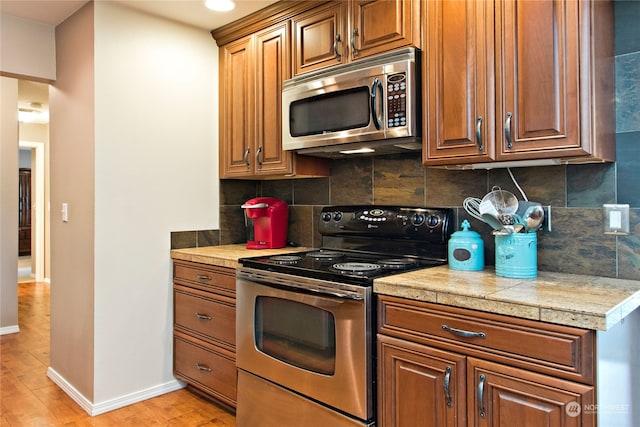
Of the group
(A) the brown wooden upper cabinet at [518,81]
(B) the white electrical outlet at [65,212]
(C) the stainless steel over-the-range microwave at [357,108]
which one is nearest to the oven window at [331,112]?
(C) the stainless steel over-the-range microwave at [357,108]

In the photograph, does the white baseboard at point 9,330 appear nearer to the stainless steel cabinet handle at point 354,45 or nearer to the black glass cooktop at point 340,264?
the black glass cooktop at point 340,264

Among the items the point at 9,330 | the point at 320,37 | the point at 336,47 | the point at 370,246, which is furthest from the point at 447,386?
the point at 9,330

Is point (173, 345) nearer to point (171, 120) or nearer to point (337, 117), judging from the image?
point (171, 120)

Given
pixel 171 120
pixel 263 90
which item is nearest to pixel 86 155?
pixel 171 120

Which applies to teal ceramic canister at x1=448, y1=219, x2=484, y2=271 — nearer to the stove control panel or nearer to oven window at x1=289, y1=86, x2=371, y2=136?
the stove control panel

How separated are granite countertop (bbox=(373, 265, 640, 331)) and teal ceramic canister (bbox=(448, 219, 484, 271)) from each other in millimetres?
56

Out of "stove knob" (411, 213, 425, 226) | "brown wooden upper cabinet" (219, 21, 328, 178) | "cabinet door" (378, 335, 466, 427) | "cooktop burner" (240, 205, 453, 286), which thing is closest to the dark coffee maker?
"brown wooden upper cabinet" (219, 21, 328, 178)

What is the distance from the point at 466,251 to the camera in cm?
191

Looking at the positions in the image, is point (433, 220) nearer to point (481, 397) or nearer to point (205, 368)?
point (481, 397)

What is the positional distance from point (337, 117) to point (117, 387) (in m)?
1.97

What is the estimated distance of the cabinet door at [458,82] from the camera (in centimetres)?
171

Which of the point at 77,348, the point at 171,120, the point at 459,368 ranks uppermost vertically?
the point at 171,120

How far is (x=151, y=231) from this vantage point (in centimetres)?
271

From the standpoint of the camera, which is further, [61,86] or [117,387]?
[61,86]
